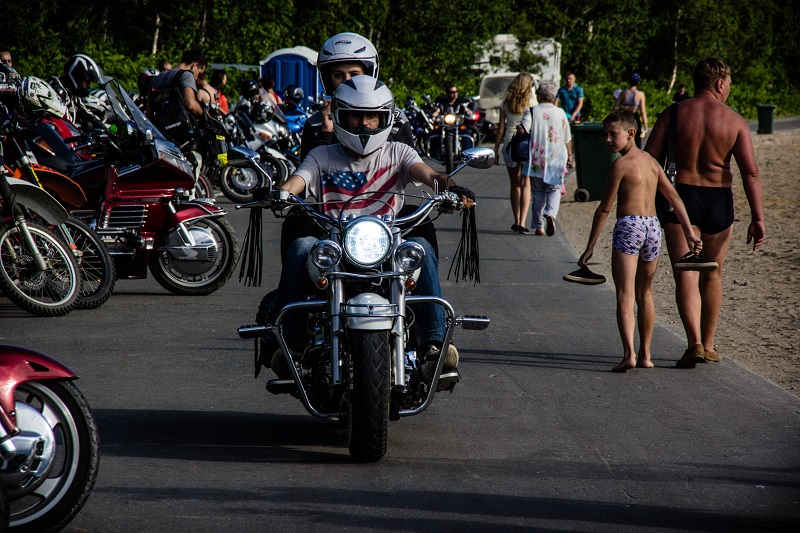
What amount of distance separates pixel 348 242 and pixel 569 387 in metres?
2.39

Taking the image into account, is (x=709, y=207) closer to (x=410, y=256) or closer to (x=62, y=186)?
(x=410, y=256)

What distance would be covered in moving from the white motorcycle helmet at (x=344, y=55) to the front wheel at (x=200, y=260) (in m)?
3.51

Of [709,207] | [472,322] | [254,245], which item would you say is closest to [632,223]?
[709,207]

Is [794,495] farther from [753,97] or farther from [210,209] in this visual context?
[753,97]

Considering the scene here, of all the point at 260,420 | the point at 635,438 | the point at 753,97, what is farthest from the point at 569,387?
the point at 753,97

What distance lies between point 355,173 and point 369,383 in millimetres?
1365

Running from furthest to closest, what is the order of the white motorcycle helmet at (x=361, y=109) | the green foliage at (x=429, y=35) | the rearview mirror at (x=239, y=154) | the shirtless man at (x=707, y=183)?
the green foliage at (x=429, y=35) < the rearview mirror at (x=239, y=154) < the shirtless man at (x=707, y=183) < the white motorcycle helmet at (x=361, y=109)

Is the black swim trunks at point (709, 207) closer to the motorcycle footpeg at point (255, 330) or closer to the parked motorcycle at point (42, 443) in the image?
the motorcycle footpeg at point (255, 330)

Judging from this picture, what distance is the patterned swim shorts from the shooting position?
7863 millimetres

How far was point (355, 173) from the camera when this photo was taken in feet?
20.1

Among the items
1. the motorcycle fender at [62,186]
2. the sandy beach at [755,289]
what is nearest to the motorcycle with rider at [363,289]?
the sandy beach at [755,289]

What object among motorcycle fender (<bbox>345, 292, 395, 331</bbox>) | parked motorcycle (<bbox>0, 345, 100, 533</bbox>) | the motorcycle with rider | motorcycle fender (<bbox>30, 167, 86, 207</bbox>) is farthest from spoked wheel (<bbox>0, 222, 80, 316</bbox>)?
parked motorcycle (<bbox>0, 345, 100, 533</bbox>)

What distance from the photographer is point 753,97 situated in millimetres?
73562

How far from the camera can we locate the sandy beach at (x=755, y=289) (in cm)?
840
